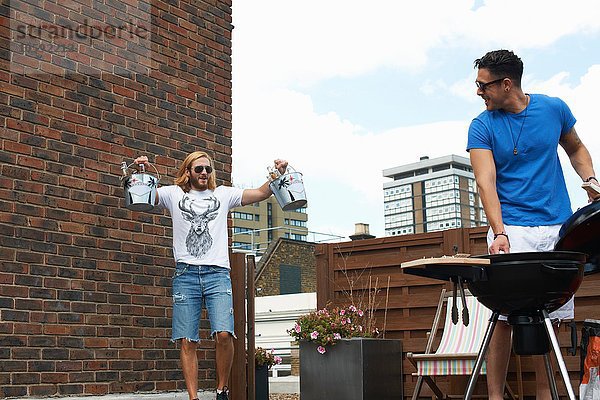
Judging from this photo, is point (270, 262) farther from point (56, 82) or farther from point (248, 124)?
point (56, 82)

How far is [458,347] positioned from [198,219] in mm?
2221

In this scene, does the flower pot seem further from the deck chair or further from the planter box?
the deck chair

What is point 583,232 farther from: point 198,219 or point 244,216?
point 244,216

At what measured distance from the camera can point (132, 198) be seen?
175 inches

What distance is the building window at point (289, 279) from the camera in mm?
25930

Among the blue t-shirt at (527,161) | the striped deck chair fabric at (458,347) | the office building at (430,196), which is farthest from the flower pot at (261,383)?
the office building at (430,196)

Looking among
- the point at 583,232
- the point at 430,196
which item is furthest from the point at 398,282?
the point at 430,196

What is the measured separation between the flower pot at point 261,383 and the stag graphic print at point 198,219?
1.73 m

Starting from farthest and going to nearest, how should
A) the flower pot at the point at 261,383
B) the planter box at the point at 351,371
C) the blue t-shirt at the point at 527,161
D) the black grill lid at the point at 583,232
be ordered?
the flower pot at the point at 261,383, the planter box at the point at 351,371, the blue t-shirt at the point at 527,161, the black grill lid at the point at 583,232

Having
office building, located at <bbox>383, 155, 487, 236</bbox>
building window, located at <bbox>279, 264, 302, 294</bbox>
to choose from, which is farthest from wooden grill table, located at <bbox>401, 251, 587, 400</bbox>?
office building, located at <bbox>383, 155, 487, 236</bbox>

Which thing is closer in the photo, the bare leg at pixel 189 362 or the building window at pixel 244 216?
the bare leg at pixel 189 362

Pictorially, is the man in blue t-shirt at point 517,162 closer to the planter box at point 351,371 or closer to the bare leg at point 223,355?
the bare leg at point 223,355

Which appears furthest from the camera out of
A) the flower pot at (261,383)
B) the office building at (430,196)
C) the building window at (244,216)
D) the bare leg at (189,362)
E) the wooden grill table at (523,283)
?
the building window at (244,216)

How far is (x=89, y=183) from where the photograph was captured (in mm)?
5027
